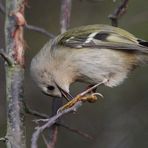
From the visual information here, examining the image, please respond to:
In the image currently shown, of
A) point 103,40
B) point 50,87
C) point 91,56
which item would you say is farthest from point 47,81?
point 103,40

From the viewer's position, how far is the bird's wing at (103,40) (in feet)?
12.0

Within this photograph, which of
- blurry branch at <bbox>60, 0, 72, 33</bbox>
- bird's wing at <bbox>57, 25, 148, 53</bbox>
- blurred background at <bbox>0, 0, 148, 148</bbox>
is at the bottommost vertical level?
blurred background at <bbox>0, 0, 148, 148</bbox>

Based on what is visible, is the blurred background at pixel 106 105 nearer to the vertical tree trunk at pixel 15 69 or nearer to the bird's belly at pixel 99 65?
the bird's belly at pixel 99 65

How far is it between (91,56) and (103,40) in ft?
0.41

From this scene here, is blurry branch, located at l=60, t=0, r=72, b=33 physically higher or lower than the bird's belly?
higher

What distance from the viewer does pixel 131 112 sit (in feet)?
17.0

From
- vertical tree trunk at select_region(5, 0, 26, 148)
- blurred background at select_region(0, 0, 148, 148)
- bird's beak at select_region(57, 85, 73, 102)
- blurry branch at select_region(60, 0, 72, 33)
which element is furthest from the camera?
blurred background at select_region(0, 0, 148, 148)

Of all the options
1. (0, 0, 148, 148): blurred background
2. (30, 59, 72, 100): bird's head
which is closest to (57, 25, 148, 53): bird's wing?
(30, 59, 72, 100): bird's head

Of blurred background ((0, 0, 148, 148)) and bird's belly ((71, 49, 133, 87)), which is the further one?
blurred background ((0, 0, 148, 148))

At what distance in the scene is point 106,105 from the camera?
5.50 m

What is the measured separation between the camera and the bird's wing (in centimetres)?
366

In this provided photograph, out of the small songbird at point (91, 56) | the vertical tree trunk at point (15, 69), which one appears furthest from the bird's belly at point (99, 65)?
the vertical tree trunk at point (15, 69)

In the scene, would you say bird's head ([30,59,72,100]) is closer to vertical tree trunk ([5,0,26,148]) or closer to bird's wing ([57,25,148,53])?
bird's wing ([57,25,148,53])

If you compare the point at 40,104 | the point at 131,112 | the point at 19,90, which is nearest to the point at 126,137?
the point at 131,112
